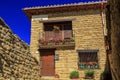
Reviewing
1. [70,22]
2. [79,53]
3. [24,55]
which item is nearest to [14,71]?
[24,55]

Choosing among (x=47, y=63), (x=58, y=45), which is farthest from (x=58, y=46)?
(x=47, y=63)

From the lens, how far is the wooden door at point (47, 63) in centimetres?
1739

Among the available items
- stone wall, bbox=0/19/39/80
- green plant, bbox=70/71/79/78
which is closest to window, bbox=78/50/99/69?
green plant, bbox=70/71/79/78

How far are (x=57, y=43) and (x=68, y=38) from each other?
110 cm

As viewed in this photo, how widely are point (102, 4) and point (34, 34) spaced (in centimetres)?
648

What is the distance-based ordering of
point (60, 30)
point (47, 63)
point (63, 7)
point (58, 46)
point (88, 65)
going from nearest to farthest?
point (88, 65)
point (58, 46)
point (47, 63)
point (63, 7)
point (60, 30)

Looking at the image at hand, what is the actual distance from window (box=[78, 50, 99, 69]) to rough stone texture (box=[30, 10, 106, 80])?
33cm

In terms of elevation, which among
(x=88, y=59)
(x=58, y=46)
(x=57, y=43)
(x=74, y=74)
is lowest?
(x=74, y=74)

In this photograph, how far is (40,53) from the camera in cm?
1788

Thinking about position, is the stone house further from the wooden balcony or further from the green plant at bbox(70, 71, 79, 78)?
the green plant at bbox(70, 71, 79, 78)

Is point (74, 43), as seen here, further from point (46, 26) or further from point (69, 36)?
point (46, 26)

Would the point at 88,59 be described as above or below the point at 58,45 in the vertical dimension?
below

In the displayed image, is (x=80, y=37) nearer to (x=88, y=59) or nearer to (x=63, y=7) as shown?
(x=88, y=59)

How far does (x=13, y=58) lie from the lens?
6.59 meters
